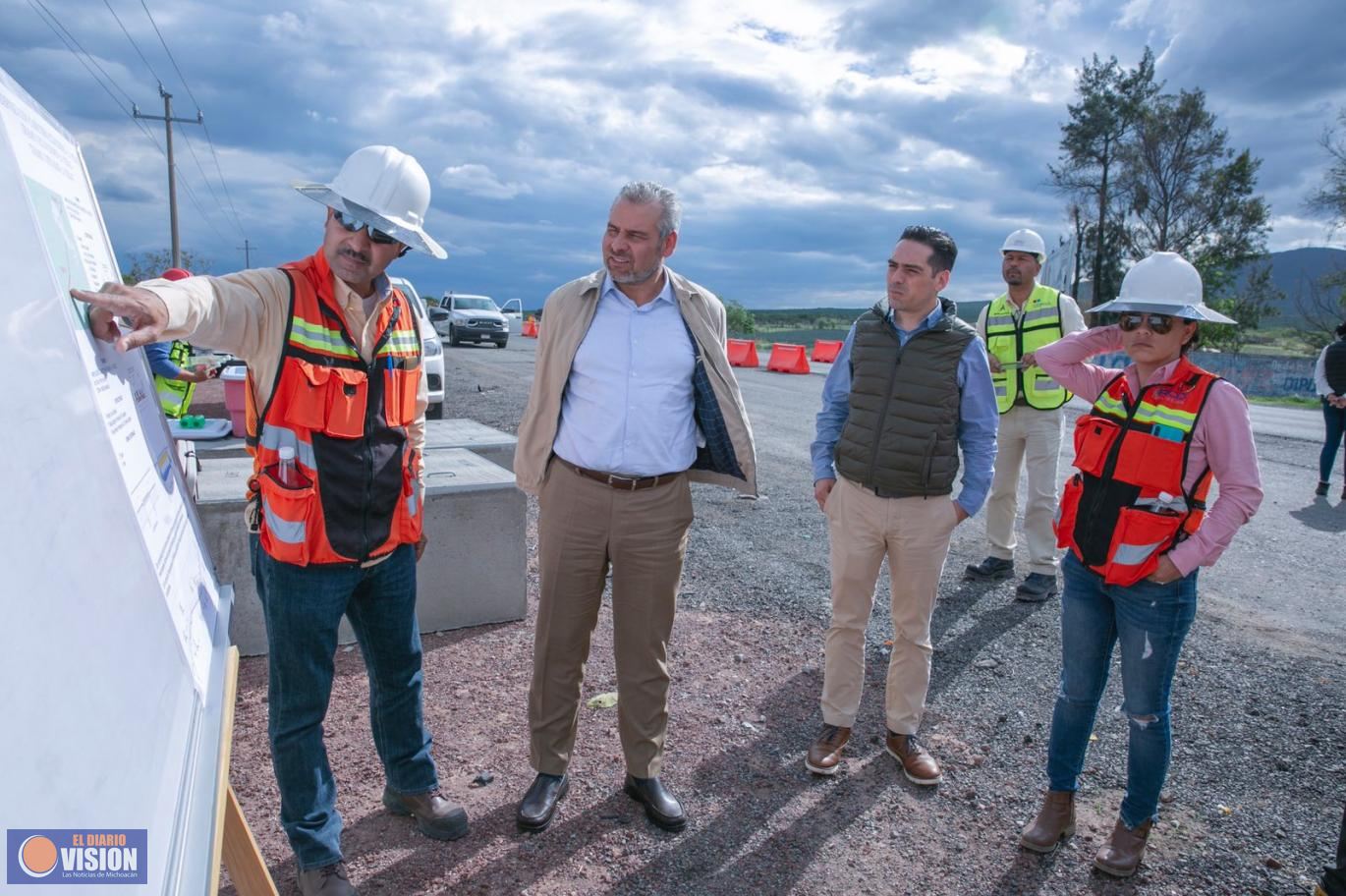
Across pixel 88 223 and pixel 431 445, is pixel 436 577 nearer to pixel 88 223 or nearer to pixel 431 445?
pixel 431 445

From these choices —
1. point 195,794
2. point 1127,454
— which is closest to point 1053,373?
point 1127,454

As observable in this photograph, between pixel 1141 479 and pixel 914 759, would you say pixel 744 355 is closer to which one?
pixel 914 759

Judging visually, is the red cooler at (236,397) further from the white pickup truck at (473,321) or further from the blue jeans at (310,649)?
the white pickup truck at (473,321)

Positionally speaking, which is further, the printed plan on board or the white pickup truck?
the white pickup truck

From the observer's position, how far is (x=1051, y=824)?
3.23m

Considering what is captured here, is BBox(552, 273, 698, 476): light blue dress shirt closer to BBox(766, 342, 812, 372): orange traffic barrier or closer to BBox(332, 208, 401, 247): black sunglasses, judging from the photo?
BBox(332, 208, 401, 247): black sunglasses

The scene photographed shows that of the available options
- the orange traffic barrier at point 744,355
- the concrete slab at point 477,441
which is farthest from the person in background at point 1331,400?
the orange traffic barrier at point 744,355

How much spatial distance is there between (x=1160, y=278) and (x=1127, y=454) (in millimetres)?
594

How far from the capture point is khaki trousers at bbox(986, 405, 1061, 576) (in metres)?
5.79

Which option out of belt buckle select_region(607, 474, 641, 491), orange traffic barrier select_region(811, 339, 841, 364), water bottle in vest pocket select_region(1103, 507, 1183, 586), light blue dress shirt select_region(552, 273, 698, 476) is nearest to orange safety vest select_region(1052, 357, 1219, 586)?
water bottle in vest pocket select_region(1103, 507, 1183, 586)

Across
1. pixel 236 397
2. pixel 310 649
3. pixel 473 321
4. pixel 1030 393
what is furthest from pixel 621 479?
pixel 473 321

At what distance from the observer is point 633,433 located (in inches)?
125

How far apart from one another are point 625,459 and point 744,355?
859 inches

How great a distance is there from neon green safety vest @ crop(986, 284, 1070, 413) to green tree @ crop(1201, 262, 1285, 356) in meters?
30.5
